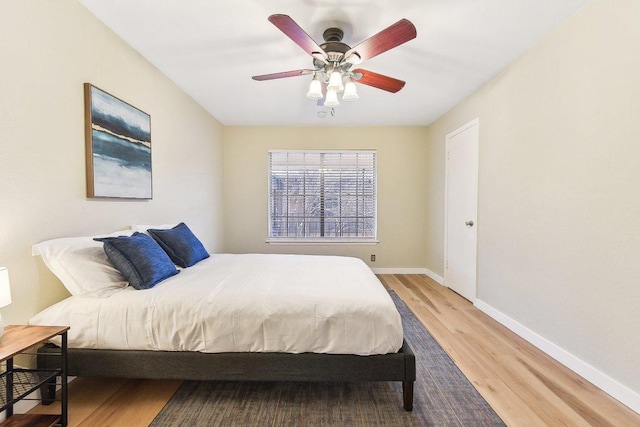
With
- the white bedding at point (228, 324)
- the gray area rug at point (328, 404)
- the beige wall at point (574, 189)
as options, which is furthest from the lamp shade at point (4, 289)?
the beige wall at point (574, 189)

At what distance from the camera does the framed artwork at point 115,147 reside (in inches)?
79.0

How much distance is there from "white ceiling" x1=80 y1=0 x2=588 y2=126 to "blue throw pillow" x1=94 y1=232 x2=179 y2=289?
5.32 ft

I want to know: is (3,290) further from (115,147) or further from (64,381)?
(115,147)

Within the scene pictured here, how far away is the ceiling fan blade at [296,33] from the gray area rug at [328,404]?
7.24ft

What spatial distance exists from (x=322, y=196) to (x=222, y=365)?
3409 millimetres

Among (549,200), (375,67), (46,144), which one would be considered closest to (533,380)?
(549,200)

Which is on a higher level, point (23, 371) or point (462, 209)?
point (462, 209)

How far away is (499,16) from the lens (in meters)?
2.01

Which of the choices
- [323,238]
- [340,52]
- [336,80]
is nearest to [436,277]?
[323,238]

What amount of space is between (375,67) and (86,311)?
9.67 ft

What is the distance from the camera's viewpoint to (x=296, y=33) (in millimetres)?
1746

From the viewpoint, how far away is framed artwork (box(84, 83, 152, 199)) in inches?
79.0

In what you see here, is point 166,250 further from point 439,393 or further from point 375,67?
point 375,67

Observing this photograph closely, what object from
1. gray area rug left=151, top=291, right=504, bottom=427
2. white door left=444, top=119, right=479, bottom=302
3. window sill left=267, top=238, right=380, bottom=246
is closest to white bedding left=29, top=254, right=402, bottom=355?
gray area rug left=151, top=291, right=504, bottom=427
